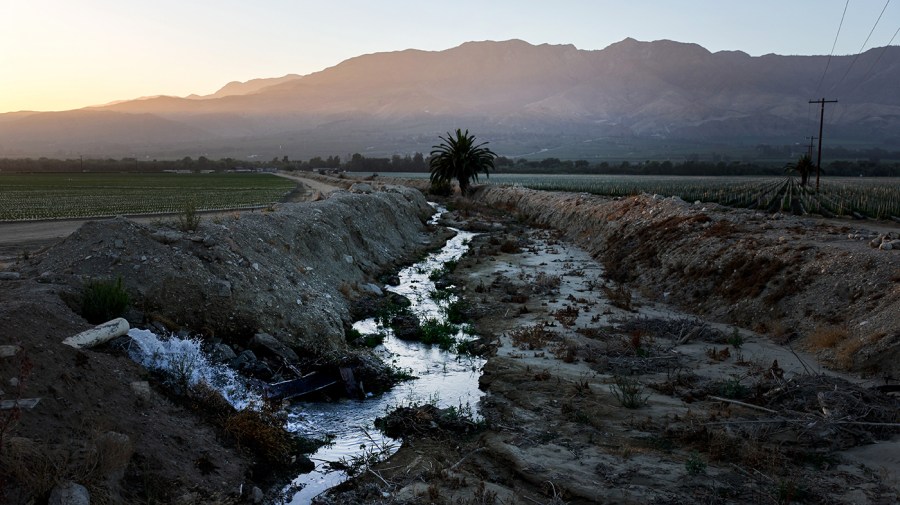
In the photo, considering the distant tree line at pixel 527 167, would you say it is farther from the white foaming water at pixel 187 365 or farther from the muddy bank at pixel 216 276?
the white foaming water at pixel 187 365

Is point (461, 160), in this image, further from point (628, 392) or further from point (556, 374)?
point (628, 392)

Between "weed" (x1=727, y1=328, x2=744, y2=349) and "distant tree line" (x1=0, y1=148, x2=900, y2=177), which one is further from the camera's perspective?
"distant tree line" (x1=0, y1=148, x2=900, y2=177)

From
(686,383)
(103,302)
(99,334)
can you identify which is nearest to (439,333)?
(686,383)

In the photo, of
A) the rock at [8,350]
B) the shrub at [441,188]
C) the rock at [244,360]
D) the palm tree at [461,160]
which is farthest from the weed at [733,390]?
the shrub at [441,188]

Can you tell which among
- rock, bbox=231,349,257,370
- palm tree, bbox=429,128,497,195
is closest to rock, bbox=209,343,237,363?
rock, bbox=231,349,257,370

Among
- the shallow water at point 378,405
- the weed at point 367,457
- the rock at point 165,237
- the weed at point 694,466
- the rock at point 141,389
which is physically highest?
the rock at point 165,237

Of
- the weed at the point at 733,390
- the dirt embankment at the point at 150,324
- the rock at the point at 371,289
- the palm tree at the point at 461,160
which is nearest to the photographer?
the dirt embankment at the point at 150,324

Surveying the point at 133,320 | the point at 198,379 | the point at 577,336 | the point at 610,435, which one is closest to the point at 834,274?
the point at 577,336

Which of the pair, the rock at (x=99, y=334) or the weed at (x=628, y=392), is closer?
the rock at (x=99, y=334)

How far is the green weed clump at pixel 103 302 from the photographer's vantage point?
9.89 m

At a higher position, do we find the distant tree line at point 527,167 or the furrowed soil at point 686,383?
the distant tree line at point 527,167

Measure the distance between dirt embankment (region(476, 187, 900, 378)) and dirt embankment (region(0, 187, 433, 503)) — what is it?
9257 millimetres

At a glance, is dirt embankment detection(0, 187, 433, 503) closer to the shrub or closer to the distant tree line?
the shrub

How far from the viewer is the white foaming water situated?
925cm
